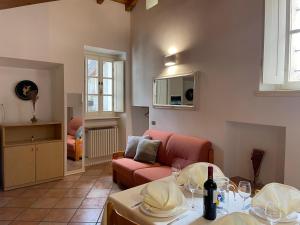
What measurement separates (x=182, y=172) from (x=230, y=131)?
1.48 meters

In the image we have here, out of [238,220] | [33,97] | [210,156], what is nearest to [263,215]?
[238,220]

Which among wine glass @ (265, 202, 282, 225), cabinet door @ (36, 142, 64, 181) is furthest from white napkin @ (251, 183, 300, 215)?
cabinet door @ (36, 142, 64, 181)

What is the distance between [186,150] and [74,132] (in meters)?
2.22

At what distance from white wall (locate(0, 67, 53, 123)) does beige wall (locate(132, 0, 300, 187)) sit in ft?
6.71

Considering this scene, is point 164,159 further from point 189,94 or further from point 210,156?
point 189,94

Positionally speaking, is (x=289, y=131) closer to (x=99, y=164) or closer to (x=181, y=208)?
(x=181, y=208)

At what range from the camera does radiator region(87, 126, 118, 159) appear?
4.76 m

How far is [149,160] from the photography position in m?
3.55

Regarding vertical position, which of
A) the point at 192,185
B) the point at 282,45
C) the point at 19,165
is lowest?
the point at 19,165

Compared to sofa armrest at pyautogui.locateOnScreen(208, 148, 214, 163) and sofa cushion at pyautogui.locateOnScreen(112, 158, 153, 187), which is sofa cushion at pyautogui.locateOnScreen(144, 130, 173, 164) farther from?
sofa armrest at pyautogui.locateOnScreen(208, 148, 214, 163)

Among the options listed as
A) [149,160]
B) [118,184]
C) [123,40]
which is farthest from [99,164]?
[123,40]

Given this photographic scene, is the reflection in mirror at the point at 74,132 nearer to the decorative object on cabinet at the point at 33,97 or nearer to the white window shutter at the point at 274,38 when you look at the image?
the decorative object on cabinet at the point at 33,97

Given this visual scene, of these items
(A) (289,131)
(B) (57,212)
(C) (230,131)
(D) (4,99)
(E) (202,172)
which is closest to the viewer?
(E) (202,172)

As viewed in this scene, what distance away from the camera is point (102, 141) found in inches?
194
